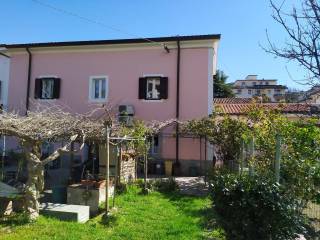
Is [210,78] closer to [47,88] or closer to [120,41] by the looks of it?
[120,41]

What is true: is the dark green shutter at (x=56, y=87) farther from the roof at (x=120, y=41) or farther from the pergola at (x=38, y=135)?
the pergola at (x=38, y=135)

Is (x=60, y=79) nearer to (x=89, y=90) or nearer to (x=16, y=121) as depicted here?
(x=89, y=90)

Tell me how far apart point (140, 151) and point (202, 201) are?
313 cm

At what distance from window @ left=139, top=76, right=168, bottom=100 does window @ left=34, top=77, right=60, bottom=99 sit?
14.4 ft

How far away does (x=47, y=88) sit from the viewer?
19.2 m

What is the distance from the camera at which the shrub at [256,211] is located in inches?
192

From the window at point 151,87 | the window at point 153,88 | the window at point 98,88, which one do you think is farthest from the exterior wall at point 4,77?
the window at point 153,88

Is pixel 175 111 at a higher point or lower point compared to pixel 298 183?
higher

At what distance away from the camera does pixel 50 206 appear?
8117 millimetres

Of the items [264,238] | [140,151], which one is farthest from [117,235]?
[140,151]

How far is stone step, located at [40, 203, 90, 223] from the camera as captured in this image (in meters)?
7.56

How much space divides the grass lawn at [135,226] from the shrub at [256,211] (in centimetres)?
129

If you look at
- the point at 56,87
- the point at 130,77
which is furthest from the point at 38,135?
the point at 56,87

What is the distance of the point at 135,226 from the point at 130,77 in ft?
37.7
